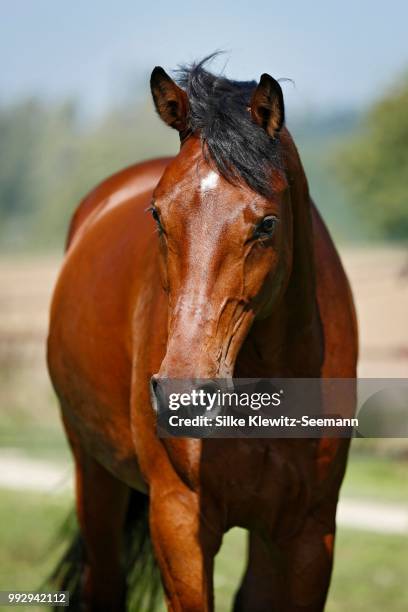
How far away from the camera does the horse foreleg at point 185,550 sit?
3227mm

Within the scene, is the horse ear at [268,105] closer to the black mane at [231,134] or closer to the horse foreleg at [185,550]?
the black mane at [231,134]

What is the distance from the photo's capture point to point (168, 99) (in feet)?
9.95

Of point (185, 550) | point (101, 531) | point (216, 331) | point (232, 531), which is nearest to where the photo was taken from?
point (216, 331)

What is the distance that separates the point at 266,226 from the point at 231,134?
0.86ft

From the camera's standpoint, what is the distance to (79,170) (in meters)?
16.9

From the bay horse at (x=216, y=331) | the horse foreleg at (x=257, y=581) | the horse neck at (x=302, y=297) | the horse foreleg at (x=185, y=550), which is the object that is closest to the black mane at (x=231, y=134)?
the bay horse at (x=216, y=331)

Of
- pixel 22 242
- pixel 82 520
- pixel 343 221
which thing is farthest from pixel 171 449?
pixel 22 242

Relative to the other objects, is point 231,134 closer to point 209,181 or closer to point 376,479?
point 209,181

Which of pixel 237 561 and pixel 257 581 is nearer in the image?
pixel 257 581

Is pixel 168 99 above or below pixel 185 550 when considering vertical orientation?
above

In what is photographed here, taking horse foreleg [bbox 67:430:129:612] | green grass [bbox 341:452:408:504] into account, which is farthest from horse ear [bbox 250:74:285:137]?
green grass [bbox 341:452:408:504]

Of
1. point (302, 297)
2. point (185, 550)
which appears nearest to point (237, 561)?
point (185, 550)

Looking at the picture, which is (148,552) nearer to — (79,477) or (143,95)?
(79,477)

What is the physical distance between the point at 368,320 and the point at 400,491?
384 cm
